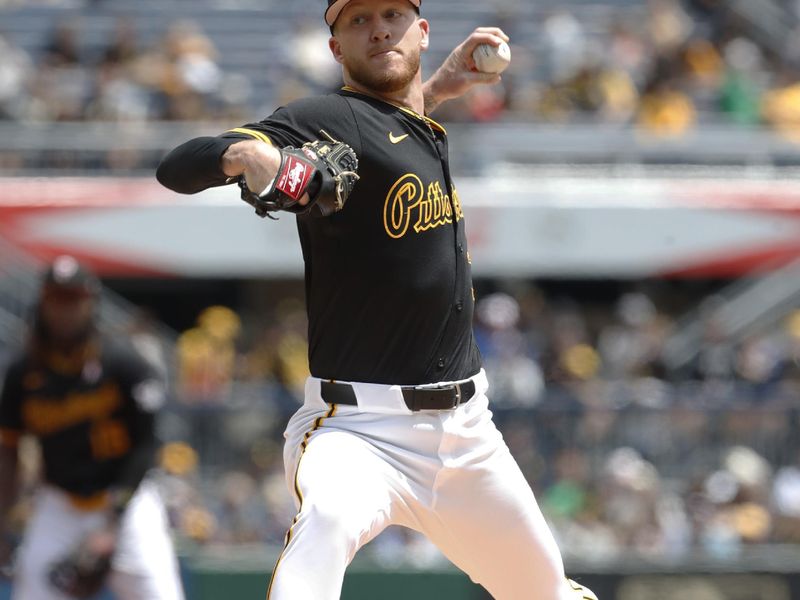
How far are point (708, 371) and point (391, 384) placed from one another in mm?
10298

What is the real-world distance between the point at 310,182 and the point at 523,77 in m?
13.5

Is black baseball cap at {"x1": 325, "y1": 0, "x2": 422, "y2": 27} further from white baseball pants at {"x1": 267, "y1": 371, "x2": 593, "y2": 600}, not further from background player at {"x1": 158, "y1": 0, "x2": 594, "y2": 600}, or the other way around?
white baseball pants at {"x1": 267, "y1": 371, "x2": 593, "y2": 600}

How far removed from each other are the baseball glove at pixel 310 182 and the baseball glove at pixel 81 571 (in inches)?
96.1

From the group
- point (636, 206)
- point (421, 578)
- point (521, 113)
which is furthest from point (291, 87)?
point (421, 578)

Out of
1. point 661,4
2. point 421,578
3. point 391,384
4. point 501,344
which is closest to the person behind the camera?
point 391,384

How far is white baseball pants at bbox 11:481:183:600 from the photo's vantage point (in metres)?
6.23

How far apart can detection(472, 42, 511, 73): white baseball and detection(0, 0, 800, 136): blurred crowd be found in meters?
10.4

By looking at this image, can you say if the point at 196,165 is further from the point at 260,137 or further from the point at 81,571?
the point at 81,571

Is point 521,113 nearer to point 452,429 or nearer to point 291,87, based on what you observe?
point 291,87

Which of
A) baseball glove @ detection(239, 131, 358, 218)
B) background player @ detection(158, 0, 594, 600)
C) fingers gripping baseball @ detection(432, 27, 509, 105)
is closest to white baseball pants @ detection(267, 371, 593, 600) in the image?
background player @ detection(158, 0, 594, 600)

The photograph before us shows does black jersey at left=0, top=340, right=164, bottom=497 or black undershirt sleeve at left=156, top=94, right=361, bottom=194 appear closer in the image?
black undershirt sleeve at left=156, top=94, right=361, bottom=194

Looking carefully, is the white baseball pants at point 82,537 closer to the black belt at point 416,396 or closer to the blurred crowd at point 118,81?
the black belt at point 416,396

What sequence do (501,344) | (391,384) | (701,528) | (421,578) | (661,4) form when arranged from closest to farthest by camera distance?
1. (391,384)
2. (421,578)
3. (701,528)
4. (501,344)
5. (661,4)

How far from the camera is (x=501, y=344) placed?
1438 centimetres
